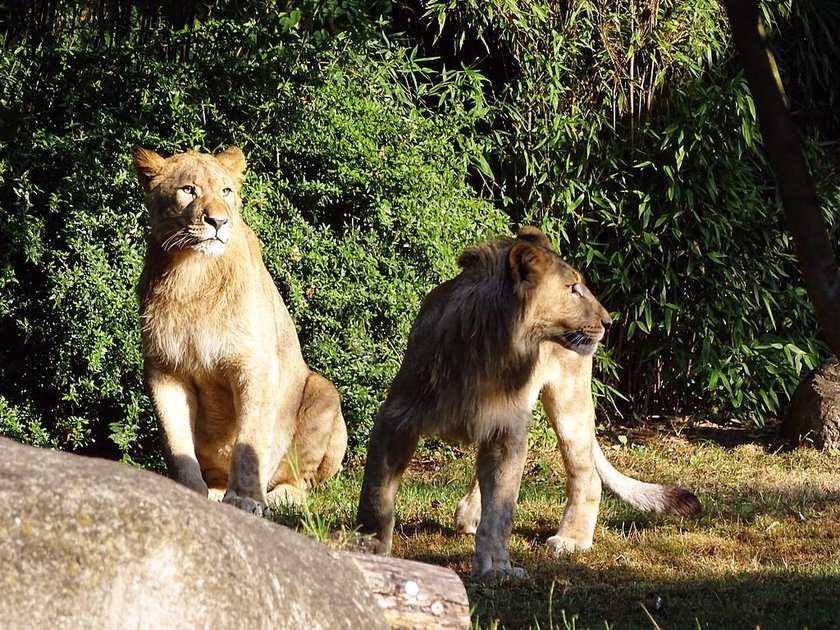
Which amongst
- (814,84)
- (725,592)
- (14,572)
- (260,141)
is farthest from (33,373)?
(814,84)

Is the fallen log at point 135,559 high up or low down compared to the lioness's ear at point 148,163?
down

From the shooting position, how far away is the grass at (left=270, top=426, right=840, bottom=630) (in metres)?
5.22

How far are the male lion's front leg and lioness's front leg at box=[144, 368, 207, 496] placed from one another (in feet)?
4.75

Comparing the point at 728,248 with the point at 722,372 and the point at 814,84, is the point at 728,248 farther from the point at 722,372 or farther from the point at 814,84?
the point at 814,84

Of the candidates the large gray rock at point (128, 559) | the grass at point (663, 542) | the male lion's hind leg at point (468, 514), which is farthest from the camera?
the male lion's hind leg at point (468, 514)

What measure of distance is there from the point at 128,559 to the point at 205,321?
3295mm

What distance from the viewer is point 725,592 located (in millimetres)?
5535

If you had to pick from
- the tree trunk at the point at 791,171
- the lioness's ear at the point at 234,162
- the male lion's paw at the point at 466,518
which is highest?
the tree trunk at the point at 791,171

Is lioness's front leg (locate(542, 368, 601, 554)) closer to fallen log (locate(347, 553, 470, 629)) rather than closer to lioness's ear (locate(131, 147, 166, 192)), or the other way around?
lioness's ear (locate(131, 147, 166, 192))

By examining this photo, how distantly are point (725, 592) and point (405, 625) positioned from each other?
225cm

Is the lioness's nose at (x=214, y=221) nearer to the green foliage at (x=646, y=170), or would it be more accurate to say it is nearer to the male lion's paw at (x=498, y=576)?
the male lion's paw at (x=498, y=576)

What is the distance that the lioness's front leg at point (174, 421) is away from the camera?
20.2ft

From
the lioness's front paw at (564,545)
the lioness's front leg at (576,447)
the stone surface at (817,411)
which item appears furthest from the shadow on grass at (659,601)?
the stone surface at (817,411)

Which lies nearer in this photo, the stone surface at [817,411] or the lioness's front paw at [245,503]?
the lioness's front paw at [245,503]
